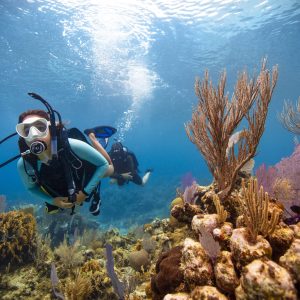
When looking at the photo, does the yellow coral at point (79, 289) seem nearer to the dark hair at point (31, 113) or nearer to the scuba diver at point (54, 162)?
the scuba diver at point (54, 162)

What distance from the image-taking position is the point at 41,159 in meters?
4.27

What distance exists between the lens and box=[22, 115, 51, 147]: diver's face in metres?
4.02

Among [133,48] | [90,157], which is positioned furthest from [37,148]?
[133,48]

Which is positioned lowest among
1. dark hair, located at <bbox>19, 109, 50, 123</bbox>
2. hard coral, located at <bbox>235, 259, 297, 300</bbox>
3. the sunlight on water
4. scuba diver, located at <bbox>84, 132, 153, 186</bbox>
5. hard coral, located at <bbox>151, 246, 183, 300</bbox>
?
hard coral, located at <bbox>235, 259, 297, 300</bbox>

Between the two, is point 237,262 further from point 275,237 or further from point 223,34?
point 223,34

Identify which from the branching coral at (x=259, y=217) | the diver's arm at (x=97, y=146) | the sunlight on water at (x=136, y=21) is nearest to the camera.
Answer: the branching coral at (x=259, y=217)

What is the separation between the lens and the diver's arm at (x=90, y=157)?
4.45 metres

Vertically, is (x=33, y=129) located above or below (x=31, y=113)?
below

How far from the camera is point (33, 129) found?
406cm

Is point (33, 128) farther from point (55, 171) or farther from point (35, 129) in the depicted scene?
point (55, 171)

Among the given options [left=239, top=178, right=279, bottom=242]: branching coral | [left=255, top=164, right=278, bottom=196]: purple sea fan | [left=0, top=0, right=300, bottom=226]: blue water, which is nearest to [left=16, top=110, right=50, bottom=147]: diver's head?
[left=239, top=178, right=279, bottom=242]: branching coral

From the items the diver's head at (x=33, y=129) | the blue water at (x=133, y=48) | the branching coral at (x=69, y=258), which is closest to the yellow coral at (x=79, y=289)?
the branching coral at (x=69, y=258)

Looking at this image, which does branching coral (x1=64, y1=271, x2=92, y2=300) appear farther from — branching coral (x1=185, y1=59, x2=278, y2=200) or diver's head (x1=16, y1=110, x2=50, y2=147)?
branching coral (x1=185, y1=59, x2=278, y2=200)

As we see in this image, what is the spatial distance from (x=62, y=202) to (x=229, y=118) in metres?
3.25
